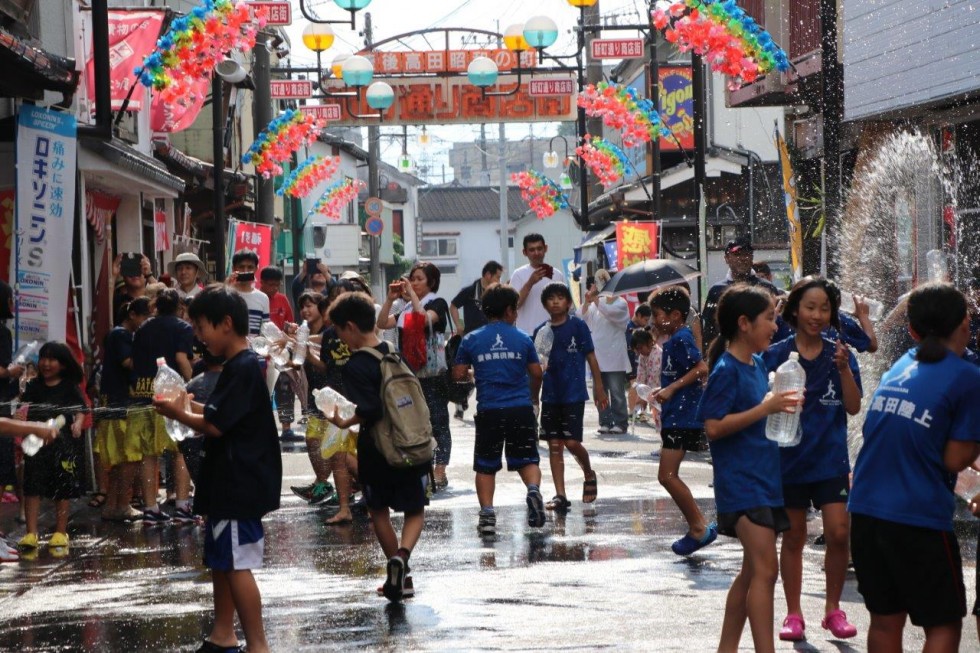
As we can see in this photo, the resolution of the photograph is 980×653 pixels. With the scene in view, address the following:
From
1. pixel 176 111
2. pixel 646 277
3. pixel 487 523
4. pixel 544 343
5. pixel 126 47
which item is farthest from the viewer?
pixel 176 111

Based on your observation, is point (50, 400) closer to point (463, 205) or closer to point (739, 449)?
point (739, 449)

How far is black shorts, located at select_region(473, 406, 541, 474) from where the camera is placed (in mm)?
11000

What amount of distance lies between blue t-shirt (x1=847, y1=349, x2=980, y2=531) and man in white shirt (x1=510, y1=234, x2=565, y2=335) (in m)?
8.42

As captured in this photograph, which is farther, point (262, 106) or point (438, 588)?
point (262, 106)

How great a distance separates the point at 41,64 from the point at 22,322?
2.68m

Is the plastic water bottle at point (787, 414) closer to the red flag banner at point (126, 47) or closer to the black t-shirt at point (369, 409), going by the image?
the black t-shirt at point (369, 409)

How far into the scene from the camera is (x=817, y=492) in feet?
24.0

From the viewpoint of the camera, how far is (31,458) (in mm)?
10594

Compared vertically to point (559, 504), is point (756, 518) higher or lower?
higher

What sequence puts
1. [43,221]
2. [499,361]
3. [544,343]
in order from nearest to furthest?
[499,361] < [544,343] < [43,221]

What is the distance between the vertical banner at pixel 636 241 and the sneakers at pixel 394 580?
17.6m

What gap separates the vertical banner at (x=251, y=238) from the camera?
2234 centimetres

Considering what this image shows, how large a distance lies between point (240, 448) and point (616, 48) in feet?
66.0

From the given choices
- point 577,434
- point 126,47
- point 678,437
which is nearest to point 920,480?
point 678,437
